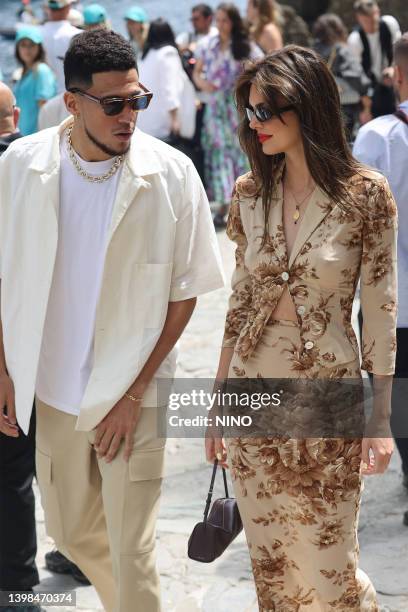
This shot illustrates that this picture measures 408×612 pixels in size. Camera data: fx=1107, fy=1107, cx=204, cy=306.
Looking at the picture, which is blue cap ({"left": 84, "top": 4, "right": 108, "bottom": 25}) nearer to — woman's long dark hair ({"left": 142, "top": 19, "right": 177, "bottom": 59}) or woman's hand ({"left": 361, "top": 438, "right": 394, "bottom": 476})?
woman's long dark hair ({"left": 142, "top": 19, "right": 177, "bottom": 59})

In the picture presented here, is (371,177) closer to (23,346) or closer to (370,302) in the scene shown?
(370,302)

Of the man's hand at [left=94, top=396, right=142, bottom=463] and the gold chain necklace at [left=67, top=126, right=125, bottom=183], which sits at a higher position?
the gold chain necklace at [left=67, top=126, right=125, bottom=183]

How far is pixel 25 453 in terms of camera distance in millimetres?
3906

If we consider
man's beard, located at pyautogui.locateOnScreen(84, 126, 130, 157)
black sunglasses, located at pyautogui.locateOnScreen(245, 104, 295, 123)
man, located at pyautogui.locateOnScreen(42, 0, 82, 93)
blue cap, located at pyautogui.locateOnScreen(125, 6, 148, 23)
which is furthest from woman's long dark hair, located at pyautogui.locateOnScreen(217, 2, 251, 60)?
black sunglasses, located at pyautogui.locateOnScreen(245, 104, 295, 123)

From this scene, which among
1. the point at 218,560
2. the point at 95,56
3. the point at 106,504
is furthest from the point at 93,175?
the point at 218,560

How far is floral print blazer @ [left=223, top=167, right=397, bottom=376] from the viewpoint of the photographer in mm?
2947

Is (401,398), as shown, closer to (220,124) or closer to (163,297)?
(163,297)

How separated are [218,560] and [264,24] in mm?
6977

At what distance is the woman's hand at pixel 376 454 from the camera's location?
117 inches

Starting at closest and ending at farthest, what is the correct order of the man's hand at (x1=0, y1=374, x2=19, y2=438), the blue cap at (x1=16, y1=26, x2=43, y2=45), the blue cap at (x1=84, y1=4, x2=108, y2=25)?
the man's hand at (x1=0, y1=374, x2=19, y2=438) → the blue cap at (x1=16, y1=26, x2=43, y2=45) → the blue cap at (x1=84, y1=4, x2=108, y2=25)

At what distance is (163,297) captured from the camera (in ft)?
10.8

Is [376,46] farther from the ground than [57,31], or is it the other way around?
[57,31]

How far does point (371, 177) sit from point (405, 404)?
1728mm

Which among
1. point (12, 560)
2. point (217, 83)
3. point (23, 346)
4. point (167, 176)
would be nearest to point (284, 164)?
point (167, 176)
